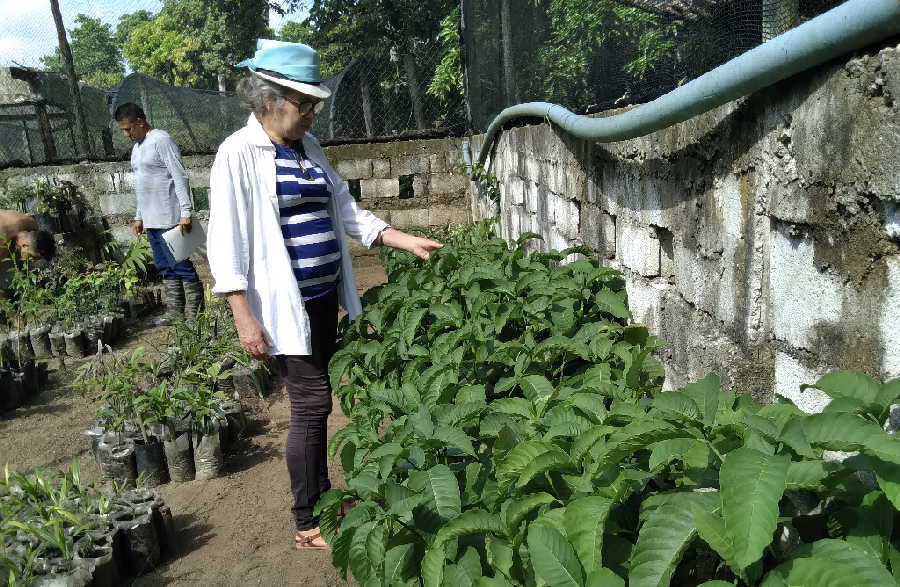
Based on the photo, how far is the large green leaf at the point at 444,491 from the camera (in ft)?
5.29

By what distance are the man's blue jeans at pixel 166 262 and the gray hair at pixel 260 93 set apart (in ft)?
12.5

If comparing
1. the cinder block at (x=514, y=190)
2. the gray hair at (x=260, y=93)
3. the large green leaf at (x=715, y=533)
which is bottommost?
the large green leaf at (x=715, y=533)

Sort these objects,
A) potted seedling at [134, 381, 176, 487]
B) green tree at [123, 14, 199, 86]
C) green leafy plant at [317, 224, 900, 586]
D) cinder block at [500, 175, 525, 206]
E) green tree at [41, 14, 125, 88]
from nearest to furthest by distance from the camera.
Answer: green leafy plant at [317, 224, 900, 586] → potted seedling at [134, 381, 176, 487] → cinder block at [500, 175, 525, 206] → green tree at [123, 14, 199, 86] → green tree at [41, 14, 125, 88]

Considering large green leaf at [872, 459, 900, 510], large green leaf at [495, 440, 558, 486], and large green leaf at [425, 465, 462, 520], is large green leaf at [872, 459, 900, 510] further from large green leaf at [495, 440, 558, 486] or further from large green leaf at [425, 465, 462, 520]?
large green leaf at [425, 465, 462, 520]

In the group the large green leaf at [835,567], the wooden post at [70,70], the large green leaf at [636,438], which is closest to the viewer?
the large green leaf at [835,567]

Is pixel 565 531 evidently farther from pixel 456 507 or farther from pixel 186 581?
pixel 186 581

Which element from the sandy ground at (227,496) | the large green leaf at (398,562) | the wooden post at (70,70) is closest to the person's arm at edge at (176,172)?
the sandy ground at (227,496)

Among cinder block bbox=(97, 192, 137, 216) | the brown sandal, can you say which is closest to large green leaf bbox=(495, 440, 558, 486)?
the brown sandal

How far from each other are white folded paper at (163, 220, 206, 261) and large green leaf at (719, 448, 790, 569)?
378 cm

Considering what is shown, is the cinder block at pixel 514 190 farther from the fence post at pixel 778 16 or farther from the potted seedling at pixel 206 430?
the fence post at pixel 778 16

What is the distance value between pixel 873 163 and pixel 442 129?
7694 mm

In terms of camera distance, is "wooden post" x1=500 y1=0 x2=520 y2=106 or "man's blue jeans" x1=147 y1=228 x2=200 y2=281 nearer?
"wooden post" x1=500 y1=0 x2=520 y2=106

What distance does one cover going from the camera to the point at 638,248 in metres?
2.69

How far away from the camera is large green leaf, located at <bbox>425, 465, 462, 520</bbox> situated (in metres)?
1.61
